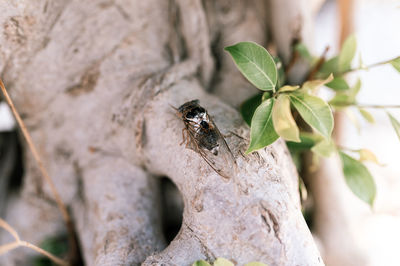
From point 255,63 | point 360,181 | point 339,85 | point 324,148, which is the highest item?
point 255,63

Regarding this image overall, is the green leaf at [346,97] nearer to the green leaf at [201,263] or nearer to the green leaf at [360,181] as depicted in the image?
the green leaf at [360,181]

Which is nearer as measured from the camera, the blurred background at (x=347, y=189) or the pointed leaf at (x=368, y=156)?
the pointed leaf at (x=368, y=156)

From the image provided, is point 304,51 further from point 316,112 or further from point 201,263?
point 201,263

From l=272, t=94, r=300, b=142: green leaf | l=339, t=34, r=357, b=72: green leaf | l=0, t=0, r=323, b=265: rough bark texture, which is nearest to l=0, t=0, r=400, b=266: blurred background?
l=339, t=34, r=357, b=72: green leaf

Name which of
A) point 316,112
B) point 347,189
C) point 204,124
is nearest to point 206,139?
point 204,124

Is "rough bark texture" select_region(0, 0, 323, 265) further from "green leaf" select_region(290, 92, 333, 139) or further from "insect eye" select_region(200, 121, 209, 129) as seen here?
"green leaf" select_region(290, 92, 333, 139)

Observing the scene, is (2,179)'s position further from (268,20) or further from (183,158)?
(268,20)

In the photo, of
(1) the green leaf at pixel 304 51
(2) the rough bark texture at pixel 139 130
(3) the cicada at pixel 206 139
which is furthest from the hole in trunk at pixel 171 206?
(1) the green leaf at pixel 304 51
